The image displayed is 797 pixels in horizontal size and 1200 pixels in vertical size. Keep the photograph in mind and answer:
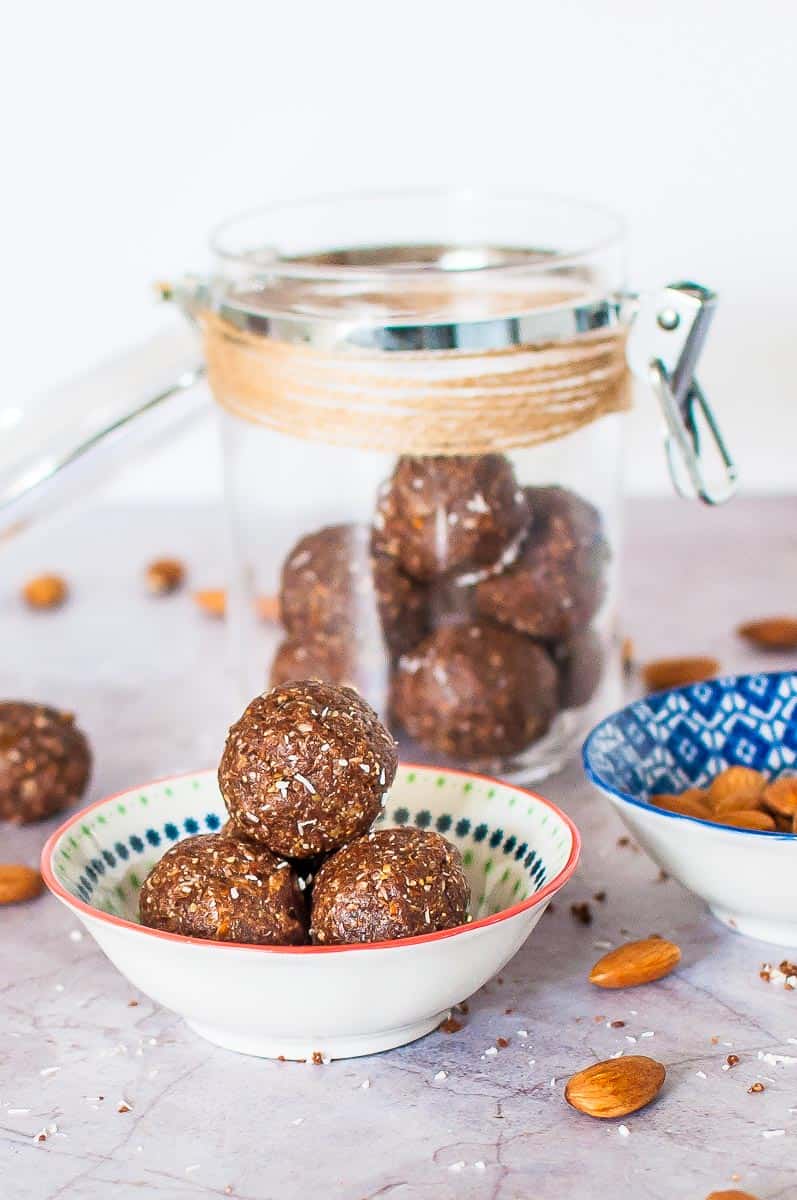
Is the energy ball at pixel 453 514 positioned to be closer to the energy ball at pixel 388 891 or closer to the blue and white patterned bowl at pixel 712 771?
the blue and white patterned bowl at pixel 712 771

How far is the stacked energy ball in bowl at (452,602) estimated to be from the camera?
937 millimetres

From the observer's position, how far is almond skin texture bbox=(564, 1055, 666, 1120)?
0.66 meters

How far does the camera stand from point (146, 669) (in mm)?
1232

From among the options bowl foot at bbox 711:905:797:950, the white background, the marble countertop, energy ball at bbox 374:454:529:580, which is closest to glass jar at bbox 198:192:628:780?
energy ball at bbox 374:454:529:580

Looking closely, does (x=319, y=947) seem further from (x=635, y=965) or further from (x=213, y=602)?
(x=213, y=602)

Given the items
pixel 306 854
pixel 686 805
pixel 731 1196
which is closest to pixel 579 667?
pixel 686 805

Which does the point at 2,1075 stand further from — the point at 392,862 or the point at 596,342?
the point at 596,342

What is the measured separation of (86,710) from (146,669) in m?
0.08

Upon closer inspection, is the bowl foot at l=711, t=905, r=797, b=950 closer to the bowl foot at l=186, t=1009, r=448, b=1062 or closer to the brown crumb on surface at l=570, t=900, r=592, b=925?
the brown crumb on surface at l=570, t=900, r=592, b=925

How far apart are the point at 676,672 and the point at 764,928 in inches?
14.8

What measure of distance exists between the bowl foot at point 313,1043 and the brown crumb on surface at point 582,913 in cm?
14

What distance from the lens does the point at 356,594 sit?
3.17 feet

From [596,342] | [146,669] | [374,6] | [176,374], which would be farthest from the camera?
→ [374,6]

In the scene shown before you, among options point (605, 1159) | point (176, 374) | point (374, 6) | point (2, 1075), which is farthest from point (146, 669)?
point (374, 6)
